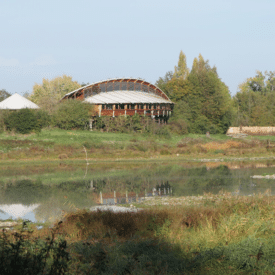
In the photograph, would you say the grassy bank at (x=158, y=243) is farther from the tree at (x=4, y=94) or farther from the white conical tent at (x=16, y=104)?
the tree at (x=4, y=94)

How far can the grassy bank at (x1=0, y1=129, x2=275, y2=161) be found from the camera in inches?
1555

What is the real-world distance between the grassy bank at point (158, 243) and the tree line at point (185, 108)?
3721 cm

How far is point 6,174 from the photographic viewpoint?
30547 millimetres

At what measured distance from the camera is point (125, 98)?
5800 cm

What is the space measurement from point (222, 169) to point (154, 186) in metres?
9.60

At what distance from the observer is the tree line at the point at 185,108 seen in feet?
169

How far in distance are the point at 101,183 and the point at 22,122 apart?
23.6m

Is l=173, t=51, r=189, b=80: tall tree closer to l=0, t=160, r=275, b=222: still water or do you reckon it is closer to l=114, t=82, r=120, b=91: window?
l=114, t=82, r=120, b=91: window

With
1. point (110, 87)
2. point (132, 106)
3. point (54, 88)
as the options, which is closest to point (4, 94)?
point (54, 88)

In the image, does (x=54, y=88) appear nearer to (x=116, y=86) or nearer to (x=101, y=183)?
(x=116, y=86)

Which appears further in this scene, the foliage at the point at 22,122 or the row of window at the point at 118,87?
the row of window at the point at 118,87

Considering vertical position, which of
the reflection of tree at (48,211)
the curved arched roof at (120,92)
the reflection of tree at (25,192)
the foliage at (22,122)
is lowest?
the reflection of tree at (25,192)

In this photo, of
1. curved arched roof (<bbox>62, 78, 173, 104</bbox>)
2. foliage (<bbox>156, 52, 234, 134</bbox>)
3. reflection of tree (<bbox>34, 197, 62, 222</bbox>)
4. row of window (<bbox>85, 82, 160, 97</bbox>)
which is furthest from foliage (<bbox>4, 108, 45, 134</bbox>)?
reflection of tree (<bbox>34, 197, 62, 222</bbox>)

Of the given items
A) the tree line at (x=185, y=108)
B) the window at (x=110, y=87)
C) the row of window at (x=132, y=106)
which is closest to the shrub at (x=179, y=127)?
the tree line at (x=185, y=108)
